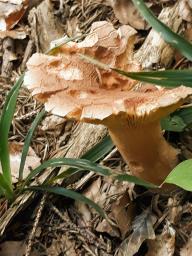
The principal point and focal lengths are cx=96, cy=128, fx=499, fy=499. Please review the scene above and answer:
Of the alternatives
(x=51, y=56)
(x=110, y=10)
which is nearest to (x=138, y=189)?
(x=51, y=56)

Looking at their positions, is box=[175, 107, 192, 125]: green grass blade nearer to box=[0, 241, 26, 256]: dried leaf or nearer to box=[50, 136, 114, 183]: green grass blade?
box=[50, 136, 114, 183]: green grass blade

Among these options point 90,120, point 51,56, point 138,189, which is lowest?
point 138,189

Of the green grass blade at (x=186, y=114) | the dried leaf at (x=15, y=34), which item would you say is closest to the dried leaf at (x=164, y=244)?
the green grass blade at (x=186, y=114)

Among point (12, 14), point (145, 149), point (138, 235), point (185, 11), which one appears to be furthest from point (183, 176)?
point (12, 14)

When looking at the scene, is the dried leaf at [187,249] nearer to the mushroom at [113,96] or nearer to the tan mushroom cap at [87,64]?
the mushroom at [113,96]

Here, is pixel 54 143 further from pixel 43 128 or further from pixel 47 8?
pixel 47 8

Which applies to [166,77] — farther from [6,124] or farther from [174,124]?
[6,124]

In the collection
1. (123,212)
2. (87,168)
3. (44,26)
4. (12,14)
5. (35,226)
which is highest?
(12,14)
